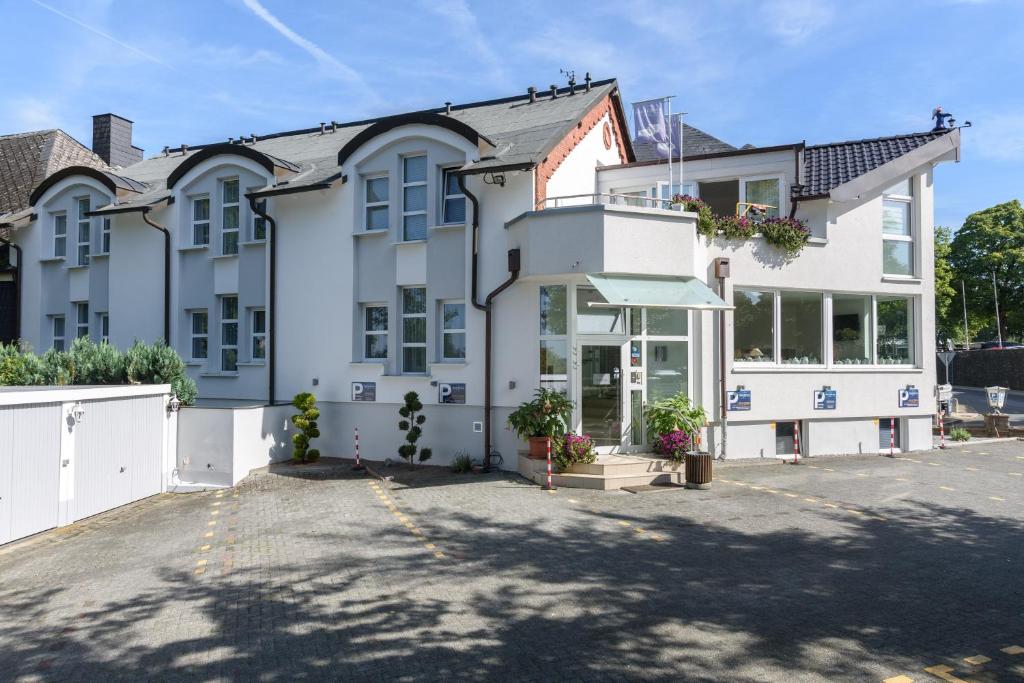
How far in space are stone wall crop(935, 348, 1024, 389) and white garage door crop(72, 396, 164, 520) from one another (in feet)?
145

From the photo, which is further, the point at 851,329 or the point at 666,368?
the point at 851,329

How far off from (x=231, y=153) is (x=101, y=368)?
20.9 feet

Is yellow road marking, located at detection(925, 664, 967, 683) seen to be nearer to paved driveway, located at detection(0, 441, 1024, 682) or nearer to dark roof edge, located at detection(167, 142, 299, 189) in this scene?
paved driveway, located at detection(0, 441, 1024, 682)

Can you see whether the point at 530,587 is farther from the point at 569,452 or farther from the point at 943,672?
the point at 569,452

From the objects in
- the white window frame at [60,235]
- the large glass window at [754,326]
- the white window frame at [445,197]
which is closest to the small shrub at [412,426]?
the white window frame at [445,197]

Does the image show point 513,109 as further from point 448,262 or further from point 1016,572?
point 1016,572

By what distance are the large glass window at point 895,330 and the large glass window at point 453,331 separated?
1048 centimetres

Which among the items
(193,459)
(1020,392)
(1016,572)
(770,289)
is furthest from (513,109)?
(1020,392)

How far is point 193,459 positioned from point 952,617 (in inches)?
537

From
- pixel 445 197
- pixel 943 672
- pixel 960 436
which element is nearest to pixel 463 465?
pixel 445 197

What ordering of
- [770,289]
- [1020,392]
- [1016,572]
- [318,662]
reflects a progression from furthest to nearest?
1. [1020,392]
2. [770,289]
3. [1016,572]
4. [318,662]

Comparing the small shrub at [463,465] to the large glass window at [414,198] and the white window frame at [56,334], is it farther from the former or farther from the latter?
the white window frame at [56,334]

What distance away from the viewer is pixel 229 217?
59.1ft

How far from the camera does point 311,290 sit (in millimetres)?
16516
